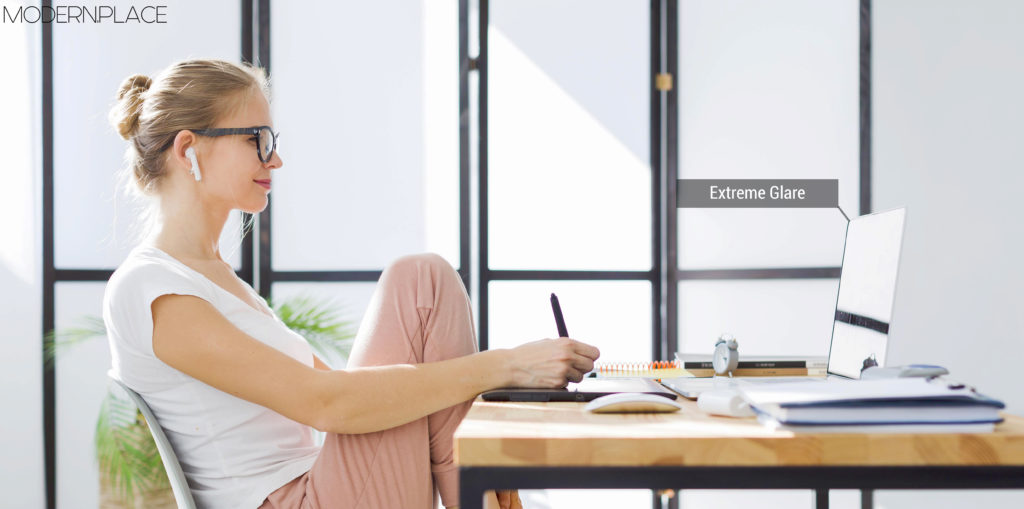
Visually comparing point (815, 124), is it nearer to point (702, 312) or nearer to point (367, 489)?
point (702, 312)

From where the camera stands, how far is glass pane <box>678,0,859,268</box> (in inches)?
109

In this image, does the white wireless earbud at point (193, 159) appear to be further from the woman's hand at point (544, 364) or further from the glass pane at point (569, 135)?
the glass pane at point (569, 135)

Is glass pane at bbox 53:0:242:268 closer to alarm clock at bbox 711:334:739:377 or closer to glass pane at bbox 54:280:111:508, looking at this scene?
glass pane at bbox 54:280:111:508

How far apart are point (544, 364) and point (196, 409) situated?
22.8 inches

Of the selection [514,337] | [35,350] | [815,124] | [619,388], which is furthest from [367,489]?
[815,124]

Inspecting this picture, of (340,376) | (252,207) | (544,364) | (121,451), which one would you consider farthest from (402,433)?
(121,451)

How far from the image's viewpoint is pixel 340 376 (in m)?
1.13

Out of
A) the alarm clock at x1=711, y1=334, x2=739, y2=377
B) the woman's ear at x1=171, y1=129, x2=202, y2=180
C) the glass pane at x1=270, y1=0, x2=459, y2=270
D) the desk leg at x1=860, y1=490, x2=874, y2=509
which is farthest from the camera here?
the glass pane at x1=270, y1=0, x2=459, y2=270

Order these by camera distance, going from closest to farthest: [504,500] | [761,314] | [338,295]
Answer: [504,500] < [761,314] < [338,295]

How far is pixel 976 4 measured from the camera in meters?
2.39

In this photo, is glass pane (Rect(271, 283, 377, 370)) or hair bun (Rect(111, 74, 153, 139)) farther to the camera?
glass pane (Rect(271, 283, 377, 370))

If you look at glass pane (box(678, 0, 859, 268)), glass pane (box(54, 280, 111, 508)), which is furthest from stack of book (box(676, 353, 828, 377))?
glass pane (box(54, 280, 111, 508))

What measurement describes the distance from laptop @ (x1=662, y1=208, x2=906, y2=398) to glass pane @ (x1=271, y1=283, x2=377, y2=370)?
1852 millimetres

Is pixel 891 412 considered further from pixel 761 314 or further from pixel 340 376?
pixel 761 314
